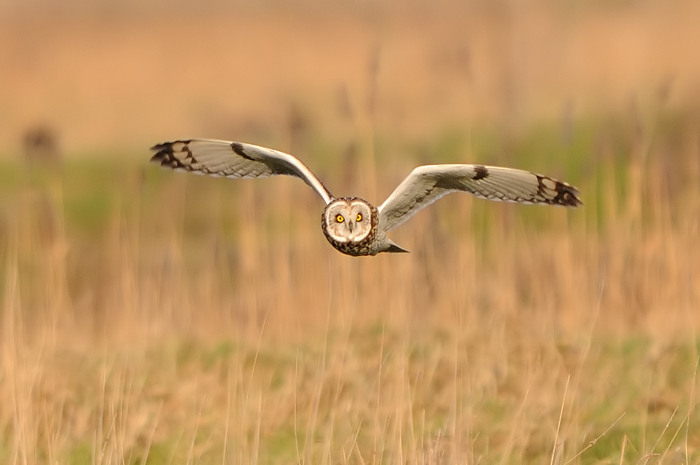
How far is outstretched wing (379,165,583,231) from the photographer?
4309 millimetres

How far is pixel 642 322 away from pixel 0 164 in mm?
13384

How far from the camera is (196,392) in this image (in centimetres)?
642

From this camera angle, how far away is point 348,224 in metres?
4.15

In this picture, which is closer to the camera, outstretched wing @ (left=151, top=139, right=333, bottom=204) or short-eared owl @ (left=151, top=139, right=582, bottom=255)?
short-eared owl @ (left=151, top=139, right=582, bottom=255)

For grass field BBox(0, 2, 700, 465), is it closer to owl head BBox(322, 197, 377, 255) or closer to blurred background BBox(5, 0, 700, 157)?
owl head BBox(322, 197, 377, 255)

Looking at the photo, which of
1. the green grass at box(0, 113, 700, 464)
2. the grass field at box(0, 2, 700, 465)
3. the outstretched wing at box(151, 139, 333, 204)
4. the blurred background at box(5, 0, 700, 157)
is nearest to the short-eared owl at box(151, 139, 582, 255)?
the outstretched wing at box(151, 139, 333, 204)

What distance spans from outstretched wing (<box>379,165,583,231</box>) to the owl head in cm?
14

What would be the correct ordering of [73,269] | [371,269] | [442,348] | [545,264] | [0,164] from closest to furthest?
[442,348]
[371,269]
[545,264]
[73,269]
[0,164]

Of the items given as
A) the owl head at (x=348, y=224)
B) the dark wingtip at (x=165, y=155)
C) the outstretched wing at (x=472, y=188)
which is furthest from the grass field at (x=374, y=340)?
the dark wingtip at (x=165, y=155)

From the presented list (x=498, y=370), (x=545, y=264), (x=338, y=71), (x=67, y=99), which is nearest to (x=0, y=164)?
(x=67, y=99)

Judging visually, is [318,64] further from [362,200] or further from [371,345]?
[362,200]

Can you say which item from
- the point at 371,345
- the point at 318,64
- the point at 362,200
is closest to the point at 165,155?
the point at 362,200

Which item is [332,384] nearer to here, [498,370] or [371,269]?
[498,370]

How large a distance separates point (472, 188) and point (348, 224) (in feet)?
2.08
